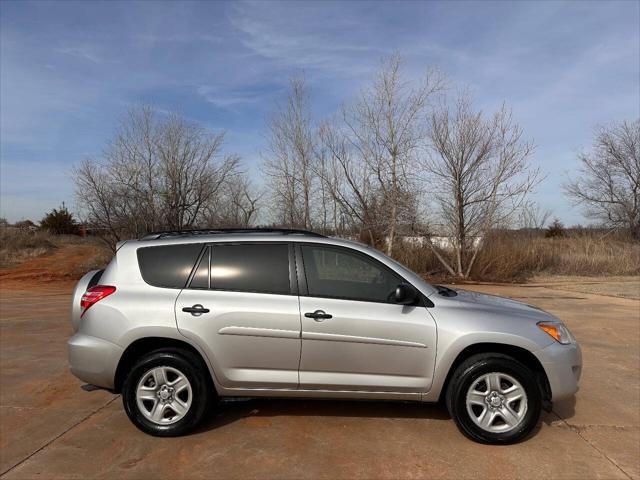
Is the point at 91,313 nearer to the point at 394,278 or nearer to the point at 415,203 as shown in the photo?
the point at 394,278

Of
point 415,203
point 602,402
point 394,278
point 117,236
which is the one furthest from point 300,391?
point 117,236

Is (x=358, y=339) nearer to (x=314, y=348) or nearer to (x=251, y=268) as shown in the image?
(x=314, y=348)

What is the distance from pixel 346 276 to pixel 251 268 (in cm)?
87

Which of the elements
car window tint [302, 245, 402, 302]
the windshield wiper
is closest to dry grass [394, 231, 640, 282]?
the windshield wiper

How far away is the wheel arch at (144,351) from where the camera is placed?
4.04 meters

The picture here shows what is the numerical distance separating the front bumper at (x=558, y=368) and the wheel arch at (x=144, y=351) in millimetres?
2822

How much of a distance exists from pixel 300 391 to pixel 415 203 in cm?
1448

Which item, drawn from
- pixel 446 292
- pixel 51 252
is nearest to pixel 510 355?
pixel 446 292

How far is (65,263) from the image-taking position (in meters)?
24.4

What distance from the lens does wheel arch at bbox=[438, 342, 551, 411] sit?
3967 millimetres

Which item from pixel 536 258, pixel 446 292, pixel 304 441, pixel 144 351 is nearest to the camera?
pixel 304 441

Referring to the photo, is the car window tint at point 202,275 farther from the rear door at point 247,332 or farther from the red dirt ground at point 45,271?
Answer: the red dirt ground at point 45,271

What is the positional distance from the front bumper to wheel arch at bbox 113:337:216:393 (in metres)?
2.82

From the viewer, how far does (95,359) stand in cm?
404
